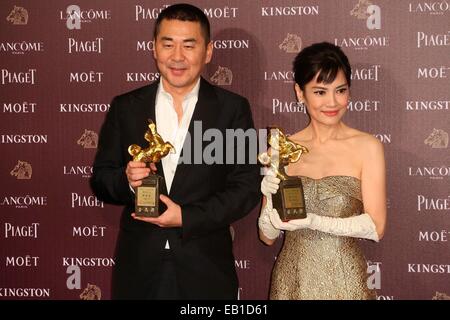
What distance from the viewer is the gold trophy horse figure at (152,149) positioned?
89.7 inches

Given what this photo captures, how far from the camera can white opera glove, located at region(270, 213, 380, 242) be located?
229 centimetres

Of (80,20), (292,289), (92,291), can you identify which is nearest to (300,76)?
(292,289)

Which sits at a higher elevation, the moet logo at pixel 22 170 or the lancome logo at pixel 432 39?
the lancome logo at pixel 432 39

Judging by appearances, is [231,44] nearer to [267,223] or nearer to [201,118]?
[201,118]

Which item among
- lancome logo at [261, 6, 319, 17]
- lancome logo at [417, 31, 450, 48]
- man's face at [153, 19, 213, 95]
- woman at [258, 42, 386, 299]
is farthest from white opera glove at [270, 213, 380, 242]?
lancome logo at [261, 6, 319, 17]

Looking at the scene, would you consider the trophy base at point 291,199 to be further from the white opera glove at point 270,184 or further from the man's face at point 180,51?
the man's face at point 180,51

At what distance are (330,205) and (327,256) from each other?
7.8 inches

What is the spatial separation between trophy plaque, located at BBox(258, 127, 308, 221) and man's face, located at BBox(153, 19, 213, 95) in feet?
1.38

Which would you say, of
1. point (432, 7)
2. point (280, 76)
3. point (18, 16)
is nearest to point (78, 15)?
point (18, 16)

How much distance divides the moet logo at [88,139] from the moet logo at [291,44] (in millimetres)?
1062

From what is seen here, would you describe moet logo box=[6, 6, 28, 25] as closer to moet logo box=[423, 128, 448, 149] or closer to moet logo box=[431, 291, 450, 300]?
moet logo box=[423, 128, 448, 149]

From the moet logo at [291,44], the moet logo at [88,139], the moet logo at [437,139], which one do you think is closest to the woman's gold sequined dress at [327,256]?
the moet logo at [437,139]

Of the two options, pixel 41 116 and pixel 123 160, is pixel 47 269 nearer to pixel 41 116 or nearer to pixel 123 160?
pixel 41 116

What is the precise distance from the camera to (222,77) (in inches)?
121
